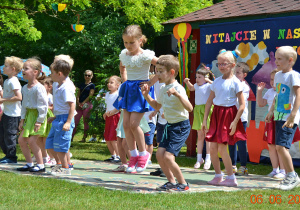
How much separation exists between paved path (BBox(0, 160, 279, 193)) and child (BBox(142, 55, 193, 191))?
0.84 feet

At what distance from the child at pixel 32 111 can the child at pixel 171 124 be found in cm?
204

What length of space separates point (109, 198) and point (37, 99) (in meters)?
2.57

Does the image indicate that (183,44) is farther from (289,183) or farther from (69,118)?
(289,183)

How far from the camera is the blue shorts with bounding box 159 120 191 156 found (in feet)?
18.2

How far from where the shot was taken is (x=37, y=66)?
23.7ft

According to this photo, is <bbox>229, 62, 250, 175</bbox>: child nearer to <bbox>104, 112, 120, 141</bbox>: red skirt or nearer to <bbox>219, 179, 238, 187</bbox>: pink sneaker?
<bbox>219, 179, 238, 187</bbox>: pink sneaker

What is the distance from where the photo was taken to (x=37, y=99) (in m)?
7.08

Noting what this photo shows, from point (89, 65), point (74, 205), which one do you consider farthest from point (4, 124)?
point (89, 65)

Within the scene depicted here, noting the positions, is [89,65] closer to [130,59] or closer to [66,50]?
[66,50]

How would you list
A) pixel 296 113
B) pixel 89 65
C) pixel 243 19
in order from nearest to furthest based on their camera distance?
pixel 296 113 < pixel 243 19 < pixel 89 65

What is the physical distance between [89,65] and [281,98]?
16.3 m

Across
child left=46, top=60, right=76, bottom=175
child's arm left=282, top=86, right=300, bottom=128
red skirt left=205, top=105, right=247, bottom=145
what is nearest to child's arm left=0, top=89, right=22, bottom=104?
child left=46, top=60, right=76, bottom=175

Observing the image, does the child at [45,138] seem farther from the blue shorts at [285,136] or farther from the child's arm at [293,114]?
the child's arm at [293,114]

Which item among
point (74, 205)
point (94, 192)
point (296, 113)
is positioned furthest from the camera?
point (296, 113)
